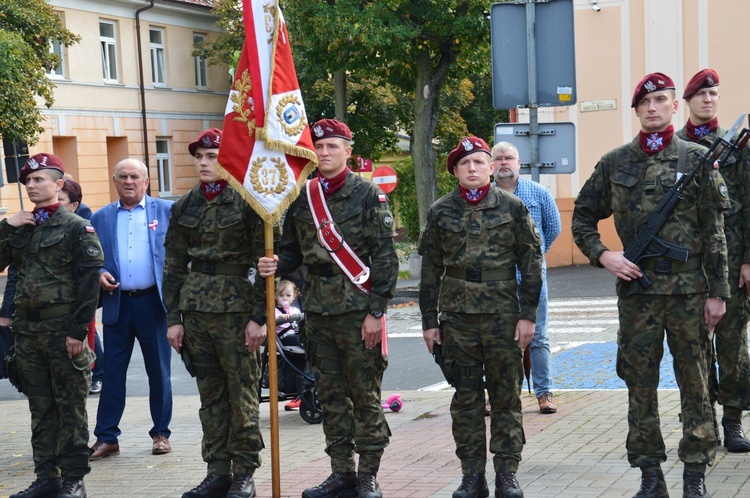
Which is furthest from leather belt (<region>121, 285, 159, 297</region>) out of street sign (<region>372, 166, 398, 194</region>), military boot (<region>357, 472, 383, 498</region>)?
street sign (<region>372, 166, 398, 194</region>)

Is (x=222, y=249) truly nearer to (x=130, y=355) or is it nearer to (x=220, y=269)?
(x=220, y=269)

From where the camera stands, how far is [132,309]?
28.1 feet

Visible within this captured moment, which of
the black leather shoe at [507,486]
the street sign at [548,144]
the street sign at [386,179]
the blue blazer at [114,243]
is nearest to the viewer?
the black leather shoe at [507,486]

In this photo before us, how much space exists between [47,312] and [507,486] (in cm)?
297

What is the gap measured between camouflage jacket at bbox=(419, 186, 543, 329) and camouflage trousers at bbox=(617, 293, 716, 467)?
578mm

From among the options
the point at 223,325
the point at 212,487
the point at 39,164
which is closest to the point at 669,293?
the point at 223,325

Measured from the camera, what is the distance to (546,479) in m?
7.03

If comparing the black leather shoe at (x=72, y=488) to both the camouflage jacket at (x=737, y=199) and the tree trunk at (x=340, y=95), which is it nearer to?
the camouflage jacket at (x=737, y=199)

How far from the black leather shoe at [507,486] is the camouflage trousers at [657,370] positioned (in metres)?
0.64

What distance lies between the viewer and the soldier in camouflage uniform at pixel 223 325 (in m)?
6.92

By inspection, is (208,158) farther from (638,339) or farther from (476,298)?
(638,339)

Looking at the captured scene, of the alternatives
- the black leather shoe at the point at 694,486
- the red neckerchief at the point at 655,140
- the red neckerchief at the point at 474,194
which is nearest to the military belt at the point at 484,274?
the red neckerchief at the point at 474,194

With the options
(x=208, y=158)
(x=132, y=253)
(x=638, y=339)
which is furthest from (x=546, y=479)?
(x=132, y=253)

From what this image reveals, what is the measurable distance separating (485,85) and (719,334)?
40701 millimetres
